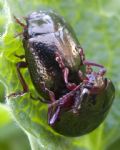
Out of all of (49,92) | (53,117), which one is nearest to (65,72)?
(49,92)

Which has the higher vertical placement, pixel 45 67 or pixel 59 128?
pixel 45 67

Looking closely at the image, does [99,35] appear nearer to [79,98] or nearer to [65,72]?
[65,72]

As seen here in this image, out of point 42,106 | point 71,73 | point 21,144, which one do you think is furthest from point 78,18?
point 21,144

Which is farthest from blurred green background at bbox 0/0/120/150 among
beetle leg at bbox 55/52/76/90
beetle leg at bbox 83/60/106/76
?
beetle leg at bbox 55/52/76/90

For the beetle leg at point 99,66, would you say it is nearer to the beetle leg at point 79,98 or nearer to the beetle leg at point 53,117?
the beetle leg at point 79,98

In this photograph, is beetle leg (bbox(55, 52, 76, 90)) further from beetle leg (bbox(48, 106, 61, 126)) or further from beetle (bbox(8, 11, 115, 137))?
beetle leg (bbox(48, 106, 61, 126))

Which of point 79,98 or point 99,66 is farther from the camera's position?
point 99,66

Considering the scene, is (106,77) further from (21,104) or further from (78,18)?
(21,104)

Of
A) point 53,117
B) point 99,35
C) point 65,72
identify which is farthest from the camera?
point 99,35

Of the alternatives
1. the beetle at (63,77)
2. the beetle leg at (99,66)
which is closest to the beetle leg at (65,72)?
the beetle at (63,77)
